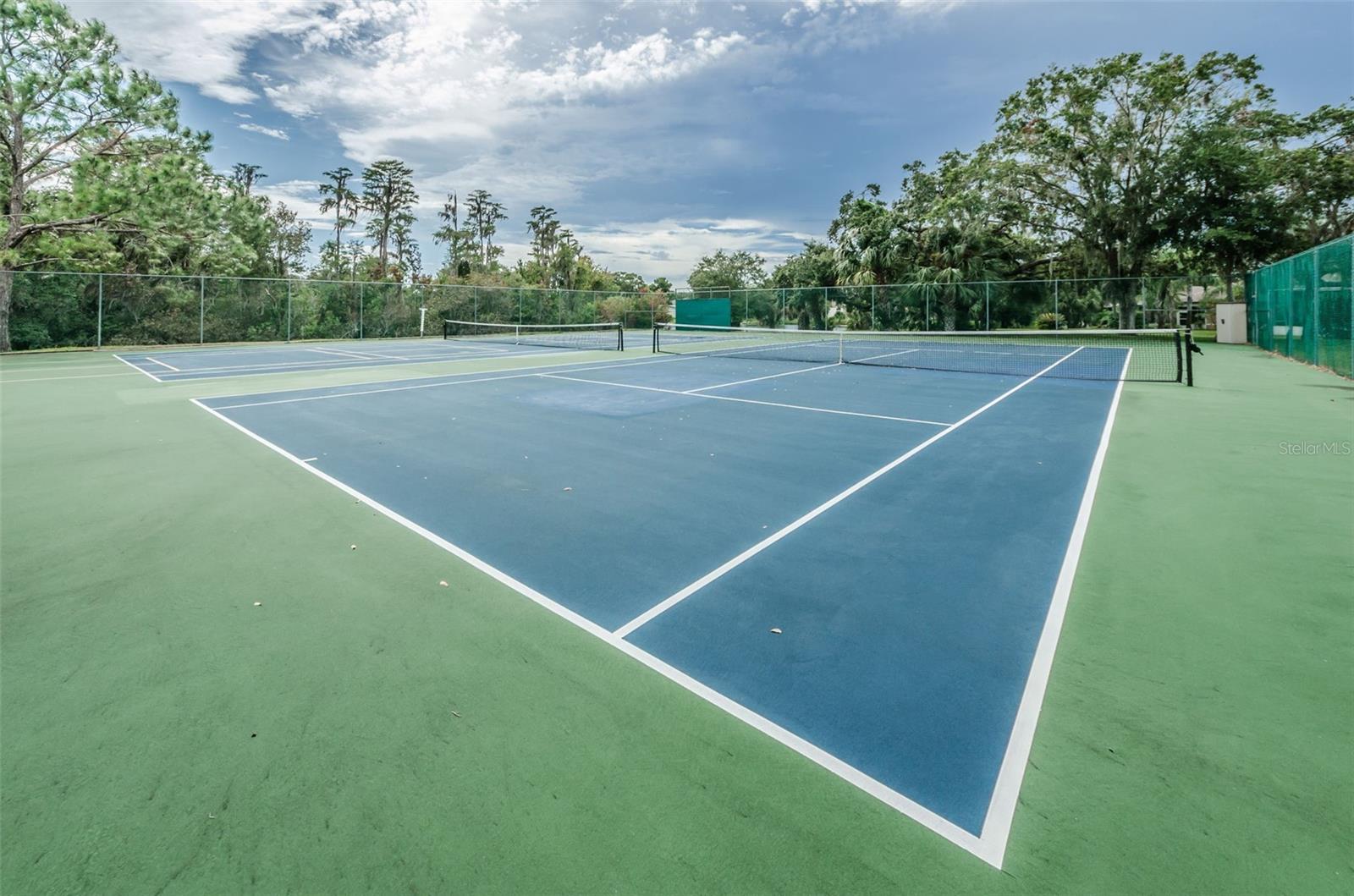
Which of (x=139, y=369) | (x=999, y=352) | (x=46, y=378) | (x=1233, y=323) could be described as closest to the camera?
(x=46, y=378)

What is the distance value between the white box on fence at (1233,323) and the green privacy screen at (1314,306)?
13.8 feet

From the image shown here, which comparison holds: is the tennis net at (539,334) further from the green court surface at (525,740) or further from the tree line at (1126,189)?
the green court surface at (525,740)

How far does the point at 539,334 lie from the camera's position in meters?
36.2

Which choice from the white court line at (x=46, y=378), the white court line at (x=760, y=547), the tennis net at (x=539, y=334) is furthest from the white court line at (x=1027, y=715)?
the tennis net at (x=539, y=334)

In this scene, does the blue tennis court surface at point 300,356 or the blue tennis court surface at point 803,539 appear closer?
the blue tennis court surface at point 803,539

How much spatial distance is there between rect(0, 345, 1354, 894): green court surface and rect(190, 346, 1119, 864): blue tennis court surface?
189mm

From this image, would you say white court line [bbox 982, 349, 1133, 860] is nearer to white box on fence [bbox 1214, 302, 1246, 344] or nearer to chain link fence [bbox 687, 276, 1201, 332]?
chain link fence [bbox 687, 276, 1201, 332]

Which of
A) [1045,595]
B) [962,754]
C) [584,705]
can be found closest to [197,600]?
[584,705]

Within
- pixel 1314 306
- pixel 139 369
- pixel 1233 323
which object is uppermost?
pixel 1233 323

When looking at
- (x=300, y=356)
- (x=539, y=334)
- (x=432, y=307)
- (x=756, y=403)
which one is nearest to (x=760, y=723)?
(x=756, y=403)

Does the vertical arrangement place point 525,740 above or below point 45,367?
below

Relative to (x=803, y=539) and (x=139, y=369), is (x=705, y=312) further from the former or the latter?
(x=803, y=539)

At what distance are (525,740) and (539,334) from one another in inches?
1390

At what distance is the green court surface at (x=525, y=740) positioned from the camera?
1.89 meters
